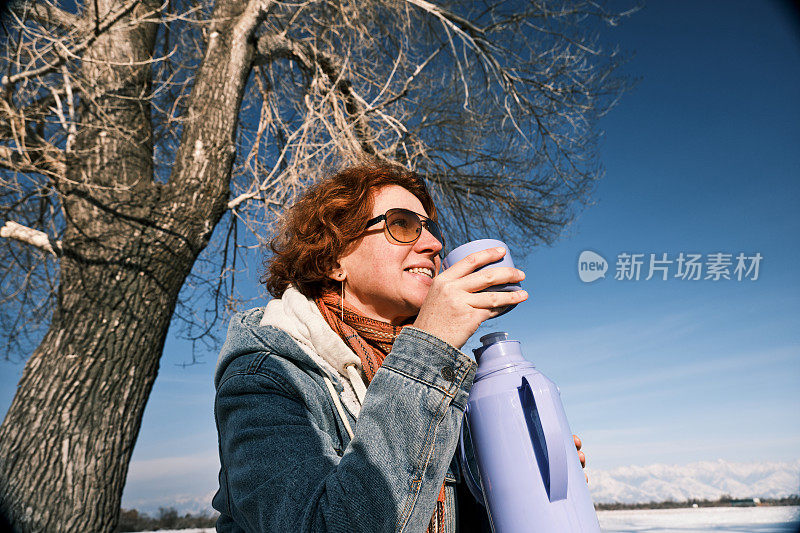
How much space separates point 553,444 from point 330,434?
1.65ft

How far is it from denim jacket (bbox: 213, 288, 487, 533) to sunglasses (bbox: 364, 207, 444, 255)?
49 cm

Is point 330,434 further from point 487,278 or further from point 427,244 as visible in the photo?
point 427,244

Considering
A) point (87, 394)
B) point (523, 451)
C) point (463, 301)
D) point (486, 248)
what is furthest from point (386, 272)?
point (87, 394)

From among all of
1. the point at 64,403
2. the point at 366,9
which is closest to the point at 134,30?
the point at 366,9

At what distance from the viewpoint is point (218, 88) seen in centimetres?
376

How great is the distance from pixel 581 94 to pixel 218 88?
3.09 metres

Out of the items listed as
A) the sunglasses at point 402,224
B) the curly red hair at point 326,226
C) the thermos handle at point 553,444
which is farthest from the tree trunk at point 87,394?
the thermos handle at point 553,444

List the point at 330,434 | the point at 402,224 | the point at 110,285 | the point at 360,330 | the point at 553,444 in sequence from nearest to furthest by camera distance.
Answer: the point at 553,444
the point at 330,434
the point at 360,330
the point at 402,224
the point at 110,285

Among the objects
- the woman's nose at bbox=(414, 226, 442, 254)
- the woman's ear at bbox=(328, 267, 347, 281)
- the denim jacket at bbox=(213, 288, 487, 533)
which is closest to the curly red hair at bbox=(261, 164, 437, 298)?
the woman's ear at bbox=(328, 267, 347, 281)

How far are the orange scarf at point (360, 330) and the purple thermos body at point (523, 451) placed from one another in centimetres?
36

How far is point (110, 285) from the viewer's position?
299cm

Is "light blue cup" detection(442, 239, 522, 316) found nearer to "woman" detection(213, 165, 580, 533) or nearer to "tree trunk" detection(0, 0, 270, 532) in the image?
"woman" detection(213, 165, 580, 533)

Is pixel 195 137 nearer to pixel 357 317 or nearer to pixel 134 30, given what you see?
pixel 134 30

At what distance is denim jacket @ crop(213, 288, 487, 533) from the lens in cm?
92
